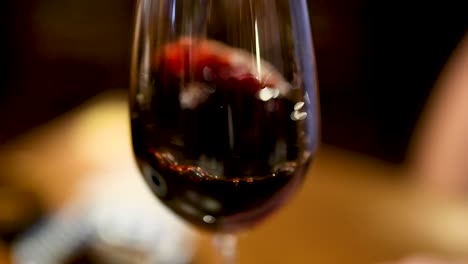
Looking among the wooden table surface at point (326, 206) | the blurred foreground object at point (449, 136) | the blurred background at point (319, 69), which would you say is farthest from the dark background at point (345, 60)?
the wooden table surface at point (326, 206)

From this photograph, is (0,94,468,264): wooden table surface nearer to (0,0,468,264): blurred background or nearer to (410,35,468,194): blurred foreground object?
(0,0,468,264): blurred background

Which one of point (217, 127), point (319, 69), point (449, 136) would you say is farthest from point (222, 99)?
point (319, 69)

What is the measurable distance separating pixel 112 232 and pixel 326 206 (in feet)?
0.82

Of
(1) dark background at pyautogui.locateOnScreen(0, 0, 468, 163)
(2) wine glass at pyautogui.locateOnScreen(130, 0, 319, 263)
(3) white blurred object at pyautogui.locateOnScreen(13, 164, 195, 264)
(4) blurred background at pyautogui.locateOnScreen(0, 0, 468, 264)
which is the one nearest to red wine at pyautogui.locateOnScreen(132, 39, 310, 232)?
(2) wine glass at pyautogui.locateOnScreen(130, 0, 319, 263)

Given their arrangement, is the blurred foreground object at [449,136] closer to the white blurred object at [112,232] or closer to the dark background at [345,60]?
the white blurred object at [112,232]

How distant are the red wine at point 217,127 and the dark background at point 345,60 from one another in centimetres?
163

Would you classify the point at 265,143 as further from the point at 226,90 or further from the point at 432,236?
the point at 432,236

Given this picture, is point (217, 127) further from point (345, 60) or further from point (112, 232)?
point (345, 60)

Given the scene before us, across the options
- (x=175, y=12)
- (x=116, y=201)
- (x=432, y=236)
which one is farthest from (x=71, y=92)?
(x=175, y=12)

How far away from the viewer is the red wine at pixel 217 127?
1.26ft

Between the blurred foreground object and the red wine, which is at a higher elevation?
the blurred foreground object

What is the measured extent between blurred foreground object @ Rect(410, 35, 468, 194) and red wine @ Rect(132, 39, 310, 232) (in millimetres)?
567

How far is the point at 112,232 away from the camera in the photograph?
2.20 ft

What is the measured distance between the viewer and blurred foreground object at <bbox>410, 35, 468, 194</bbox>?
922 mm
